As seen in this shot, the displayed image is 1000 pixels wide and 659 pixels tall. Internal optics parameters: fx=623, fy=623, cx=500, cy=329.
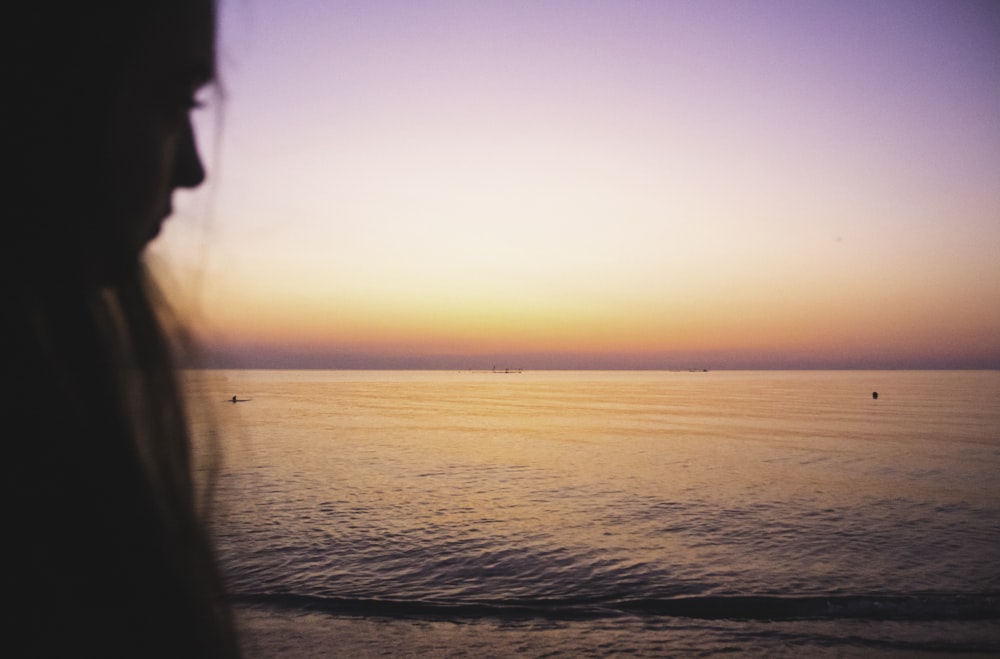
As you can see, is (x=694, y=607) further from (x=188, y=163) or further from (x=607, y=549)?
(x=188, y=163)

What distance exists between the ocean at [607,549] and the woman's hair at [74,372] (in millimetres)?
492

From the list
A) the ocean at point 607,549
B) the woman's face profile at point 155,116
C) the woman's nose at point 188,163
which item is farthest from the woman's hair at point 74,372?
the ocean at point 607,549

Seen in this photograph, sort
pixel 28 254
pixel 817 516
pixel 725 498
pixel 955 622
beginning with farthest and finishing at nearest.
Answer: pixel 725 498
pixel 817 516
pixel 955 622
pixel 28 254

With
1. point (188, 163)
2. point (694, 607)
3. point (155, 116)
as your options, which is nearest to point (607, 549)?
point (694, 607)

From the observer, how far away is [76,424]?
603mm

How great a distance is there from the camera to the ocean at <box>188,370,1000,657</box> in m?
8.34

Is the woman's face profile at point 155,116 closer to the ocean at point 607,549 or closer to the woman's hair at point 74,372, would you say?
the woman's hair at point 74,372

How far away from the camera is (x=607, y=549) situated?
12.2 metres

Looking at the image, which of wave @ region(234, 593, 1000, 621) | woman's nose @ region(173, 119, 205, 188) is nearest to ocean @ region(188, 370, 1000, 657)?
wave @ region(234, 593, 1000, 621)

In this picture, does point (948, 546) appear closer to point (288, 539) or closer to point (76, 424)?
point (288, 539)

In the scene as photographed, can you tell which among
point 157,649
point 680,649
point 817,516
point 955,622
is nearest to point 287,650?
point 680,649

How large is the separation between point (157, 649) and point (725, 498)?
718 inches

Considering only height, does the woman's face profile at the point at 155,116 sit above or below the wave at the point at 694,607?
above

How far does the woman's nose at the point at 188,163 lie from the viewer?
84 cm
